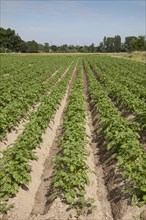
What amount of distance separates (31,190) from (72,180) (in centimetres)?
127

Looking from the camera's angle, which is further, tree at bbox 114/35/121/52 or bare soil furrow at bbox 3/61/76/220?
tree at bbox 114/35/121/52

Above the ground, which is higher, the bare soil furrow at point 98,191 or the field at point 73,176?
the field at point 73,176

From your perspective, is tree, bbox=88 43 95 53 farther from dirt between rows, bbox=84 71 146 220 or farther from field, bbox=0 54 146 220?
dirt between rows, bbox=84 71 146 220

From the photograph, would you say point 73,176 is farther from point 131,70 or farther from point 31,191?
point 131,70

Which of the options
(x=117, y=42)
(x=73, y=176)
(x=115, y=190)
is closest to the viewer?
(x=73, y=176)

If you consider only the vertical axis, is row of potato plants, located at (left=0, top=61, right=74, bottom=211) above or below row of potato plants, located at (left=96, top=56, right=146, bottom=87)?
below

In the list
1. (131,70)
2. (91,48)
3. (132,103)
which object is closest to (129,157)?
(132,103)

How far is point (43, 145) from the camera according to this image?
421 inches

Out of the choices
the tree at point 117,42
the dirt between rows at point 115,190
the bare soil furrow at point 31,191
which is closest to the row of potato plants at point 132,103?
the dirt between rows at point 115,190

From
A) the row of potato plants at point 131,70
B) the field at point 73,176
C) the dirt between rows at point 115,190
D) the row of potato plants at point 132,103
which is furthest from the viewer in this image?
the row of potato plants at point 131,70

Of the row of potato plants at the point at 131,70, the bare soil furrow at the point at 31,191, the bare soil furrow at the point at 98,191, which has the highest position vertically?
the row of potato plants at the point at 131,70

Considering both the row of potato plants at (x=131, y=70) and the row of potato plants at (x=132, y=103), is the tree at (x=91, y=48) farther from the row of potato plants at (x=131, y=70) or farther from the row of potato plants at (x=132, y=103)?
the row of potato plants at (x=132, y=103)

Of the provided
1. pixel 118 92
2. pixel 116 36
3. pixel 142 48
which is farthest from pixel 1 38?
pixel 118 92

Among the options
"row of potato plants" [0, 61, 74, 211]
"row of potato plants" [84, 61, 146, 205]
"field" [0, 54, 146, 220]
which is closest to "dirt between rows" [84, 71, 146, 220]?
"field" [0, 54, 146, 220]
